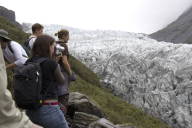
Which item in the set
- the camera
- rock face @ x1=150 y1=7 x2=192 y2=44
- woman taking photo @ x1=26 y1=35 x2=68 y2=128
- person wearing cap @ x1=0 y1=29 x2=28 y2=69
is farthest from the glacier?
rock face @ x1=150 y1=7 x2=192 y2=44

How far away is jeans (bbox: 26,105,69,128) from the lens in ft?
18.6

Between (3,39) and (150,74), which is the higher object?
(3,39)

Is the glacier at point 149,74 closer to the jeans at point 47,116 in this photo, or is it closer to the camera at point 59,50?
the camera at point 59,50

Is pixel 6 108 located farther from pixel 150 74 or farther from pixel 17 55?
pixel 150 74

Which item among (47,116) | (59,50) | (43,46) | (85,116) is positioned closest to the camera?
(47,116)

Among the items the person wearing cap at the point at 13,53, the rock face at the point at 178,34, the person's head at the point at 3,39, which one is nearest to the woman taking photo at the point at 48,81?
the person's head at the point at 3,39

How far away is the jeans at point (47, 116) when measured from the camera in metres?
5.67

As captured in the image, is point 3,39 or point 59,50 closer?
point 3,39

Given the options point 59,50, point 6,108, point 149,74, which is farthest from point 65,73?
point 149,74

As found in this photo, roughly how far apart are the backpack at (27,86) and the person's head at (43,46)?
15.7 inches

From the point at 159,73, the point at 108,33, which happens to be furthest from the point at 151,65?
the point at 108,33

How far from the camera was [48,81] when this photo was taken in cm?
594

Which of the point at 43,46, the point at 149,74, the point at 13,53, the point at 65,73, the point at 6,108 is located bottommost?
the point at 149,74

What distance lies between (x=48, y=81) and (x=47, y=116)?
1.58 ft
